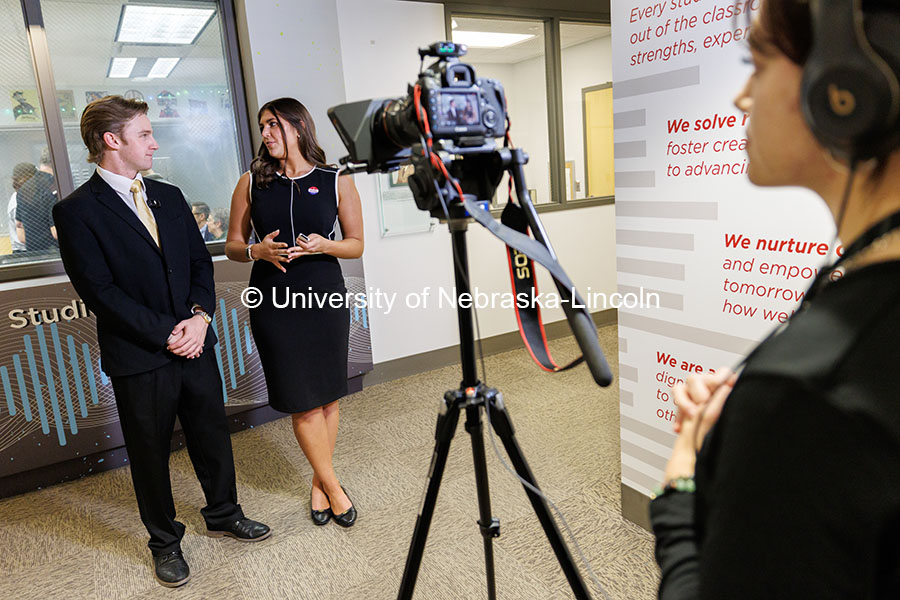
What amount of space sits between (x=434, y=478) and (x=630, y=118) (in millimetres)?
1278

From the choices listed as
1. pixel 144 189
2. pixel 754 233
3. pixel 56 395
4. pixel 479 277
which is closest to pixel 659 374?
pixel 754 233

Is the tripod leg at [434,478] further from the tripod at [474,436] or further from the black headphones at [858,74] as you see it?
the black headphones at [858,74]

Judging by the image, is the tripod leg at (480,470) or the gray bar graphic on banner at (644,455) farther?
the gray bar graphic on banner at (644,455)

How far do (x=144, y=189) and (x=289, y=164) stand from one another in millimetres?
497

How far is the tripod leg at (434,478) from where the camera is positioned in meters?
1.14

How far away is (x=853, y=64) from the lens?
40 centimetres

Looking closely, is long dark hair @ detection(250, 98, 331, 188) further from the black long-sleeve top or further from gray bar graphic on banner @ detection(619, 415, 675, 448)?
the black long-sleeve top

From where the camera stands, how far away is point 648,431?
202 centimetres

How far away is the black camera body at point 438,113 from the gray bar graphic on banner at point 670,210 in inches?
34.8

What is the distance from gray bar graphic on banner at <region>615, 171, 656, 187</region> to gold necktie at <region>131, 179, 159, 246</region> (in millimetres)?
1563

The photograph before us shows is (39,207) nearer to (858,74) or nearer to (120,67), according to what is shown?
(120,67)

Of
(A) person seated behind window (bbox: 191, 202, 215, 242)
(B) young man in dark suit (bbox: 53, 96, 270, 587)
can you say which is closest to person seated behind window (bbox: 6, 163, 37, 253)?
(A) person seated behind window (bbox: 191, 202, 215, 242)

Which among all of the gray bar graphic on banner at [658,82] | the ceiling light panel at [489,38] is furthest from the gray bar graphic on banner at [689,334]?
the ceiling light panel at [489,38]

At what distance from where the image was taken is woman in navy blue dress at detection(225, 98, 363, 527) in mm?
2168
